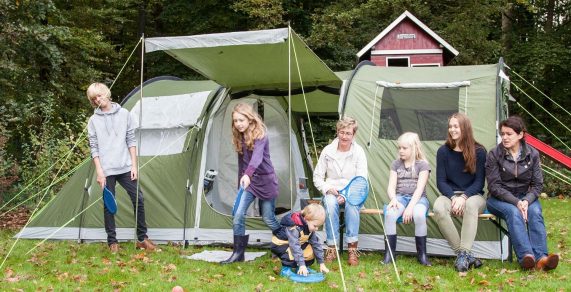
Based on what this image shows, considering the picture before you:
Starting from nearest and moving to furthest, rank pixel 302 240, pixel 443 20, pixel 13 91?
1. pixel 302 240
2. pixel 13 91
3. pixel 443 20

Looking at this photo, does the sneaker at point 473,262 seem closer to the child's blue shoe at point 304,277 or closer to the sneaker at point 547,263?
the sneaker at point 547,263

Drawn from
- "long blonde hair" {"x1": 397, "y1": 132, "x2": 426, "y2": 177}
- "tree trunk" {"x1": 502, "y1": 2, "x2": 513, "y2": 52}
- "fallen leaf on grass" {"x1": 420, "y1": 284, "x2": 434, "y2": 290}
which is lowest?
"fallen leaf on grass" {"x1": 420, "y1": 284, "x2": 434, "y2": 290}

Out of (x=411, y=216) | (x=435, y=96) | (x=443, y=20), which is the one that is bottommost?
(x=411, y=216)

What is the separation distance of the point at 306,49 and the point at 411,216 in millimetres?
1679

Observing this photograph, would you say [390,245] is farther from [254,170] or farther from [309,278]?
[254,170]

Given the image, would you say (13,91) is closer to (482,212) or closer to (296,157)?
(296,157)

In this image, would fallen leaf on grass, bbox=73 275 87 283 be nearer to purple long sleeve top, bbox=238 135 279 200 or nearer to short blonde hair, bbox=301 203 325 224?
purple long sleeve top, bbox=238 135 279 200

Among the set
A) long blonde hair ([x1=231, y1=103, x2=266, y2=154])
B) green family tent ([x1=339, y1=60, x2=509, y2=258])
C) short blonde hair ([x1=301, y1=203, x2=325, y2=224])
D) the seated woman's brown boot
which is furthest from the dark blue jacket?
long blonde hair ([x1=231, y1=103, x2=266, y2=154])

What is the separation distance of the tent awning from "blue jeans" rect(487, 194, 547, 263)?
207 centimetres

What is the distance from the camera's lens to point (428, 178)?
574cm

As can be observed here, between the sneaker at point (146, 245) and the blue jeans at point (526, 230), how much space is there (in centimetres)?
318

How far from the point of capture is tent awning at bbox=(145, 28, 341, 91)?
5.04 meters

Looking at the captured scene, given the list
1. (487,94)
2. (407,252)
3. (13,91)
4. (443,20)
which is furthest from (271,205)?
(443,20)

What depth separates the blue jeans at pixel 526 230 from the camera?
16.6ft
